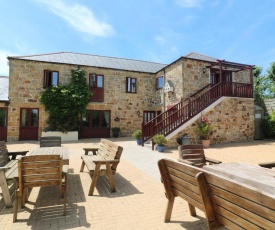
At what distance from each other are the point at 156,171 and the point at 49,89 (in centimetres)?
1122

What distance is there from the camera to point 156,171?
540 cm

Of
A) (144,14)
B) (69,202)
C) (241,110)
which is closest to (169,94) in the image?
(241,110)

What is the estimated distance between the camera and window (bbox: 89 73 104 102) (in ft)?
48.1

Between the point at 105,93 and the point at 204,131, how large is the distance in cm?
878

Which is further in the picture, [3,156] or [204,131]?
[204,131]

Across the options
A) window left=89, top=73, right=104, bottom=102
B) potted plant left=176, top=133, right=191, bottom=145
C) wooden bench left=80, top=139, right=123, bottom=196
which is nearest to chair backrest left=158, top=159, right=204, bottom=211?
wooden bench left=80, top=139, right=123, bottom=196

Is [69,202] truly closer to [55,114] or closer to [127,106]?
[55,114]

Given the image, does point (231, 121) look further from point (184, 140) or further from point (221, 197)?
point (221, 197)

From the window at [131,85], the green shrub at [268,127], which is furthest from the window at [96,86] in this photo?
the green shrub at [268,127]

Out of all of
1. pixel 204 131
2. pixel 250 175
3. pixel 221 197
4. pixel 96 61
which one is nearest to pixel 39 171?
pixel 221 197

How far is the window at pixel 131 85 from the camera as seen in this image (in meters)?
15.6

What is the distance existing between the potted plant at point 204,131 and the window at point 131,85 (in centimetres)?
746

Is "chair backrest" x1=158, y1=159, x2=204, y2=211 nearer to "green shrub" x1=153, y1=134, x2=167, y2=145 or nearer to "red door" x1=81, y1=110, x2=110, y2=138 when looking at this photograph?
"green shrub" x1=153, y1=134, x2=167, y2=145

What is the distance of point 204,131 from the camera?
964 centimetres
